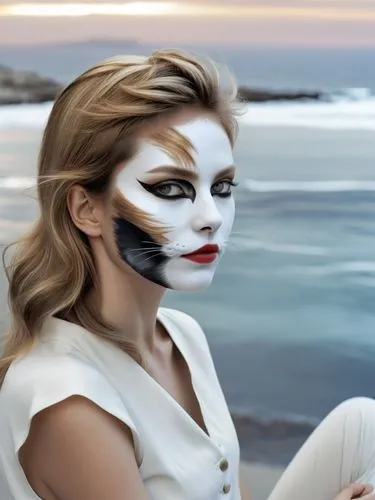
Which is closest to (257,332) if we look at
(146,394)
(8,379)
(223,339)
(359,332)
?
(223,339)

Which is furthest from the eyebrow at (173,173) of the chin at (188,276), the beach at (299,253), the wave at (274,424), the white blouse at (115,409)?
the wave at (274,424)

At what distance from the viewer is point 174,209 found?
38.9 inches

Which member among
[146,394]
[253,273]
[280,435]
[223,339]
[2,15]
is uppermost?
[2,15]

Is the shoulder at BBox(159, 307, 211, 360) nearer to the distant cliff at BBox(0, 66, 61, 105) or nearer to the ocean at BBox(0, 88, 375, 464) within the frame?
the ocean at BBox(0, 88, 375, 464)

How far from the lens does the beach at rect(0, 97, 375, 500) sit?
5.11ft

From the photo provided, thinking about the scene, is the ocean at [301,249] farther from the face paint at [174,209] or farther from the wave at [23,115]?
the face paint at [174,209]

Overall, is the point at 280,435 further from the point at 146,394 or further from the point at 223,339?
the point at 146,394

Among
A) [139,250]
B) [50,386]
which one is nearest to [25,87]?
[139,250]

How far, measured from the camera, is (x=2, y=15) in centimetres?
152

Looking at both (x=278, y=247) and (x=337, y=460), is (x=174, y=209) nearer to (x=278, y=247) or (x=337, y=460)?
Result: (x=337, y=460)

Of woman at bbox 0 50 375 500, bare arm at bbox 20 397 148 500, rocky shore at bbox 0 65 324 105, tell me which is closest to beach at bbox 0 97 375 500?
rocky shore at bbox 0 65 324 105

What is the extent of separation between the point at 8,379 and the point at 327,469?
52cm

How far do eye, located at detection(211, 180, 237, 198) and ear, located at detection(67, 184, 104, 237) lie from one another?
14 centimetres

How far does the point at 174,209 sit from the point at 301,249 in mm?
618
